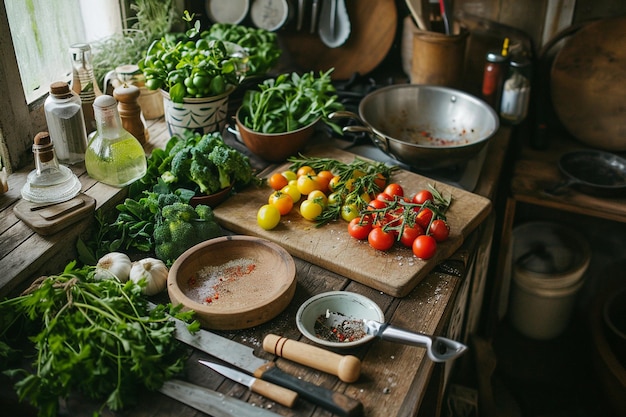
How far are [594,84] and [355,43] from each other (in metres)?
1.00

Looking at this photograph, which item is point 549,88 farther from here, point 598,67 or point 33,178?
point 33,178

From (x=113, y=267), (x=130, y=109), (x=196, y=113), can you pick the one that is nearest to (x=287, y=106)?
(x=196, y=113)

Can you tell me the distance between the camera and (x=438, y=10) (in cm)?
239

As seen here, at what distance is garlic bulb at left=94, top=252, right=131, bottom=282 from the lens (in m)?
1.45

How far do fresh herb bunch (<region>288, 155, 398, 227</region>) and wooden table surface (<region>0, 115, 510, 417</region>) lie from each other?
0.21 m

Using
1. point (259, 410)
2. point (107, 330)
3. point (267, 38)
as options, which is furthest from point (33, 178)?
point (267, 38)

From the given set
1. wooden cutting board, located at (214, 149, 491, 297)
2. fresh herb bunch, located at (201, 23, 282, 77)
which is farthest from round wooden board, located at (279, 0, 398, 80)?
wooden cutting board, located at (214, 149, 491, 297)

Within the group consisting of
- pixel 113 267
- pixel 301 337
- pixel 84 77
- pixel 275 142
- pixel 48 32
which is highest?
pixel 48 32

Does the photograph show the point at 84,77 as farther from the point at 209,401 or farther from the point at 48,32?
the point at 209,401

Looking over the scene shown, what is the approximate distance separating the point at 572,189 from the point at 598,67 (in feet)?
1.76

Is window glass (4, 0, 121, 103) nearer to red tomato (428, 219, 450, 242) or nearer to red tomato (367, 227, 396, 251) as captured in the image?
red tomato (367, 227, 396, 251)

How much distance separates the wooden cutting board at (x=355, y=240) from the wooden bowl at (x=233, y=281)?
11cm

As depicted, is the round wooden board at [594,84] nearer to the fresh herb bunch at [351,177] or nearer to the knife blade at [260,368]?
the fresh herb bunch at [351,177]

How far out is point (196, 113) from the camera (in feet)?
6.49
